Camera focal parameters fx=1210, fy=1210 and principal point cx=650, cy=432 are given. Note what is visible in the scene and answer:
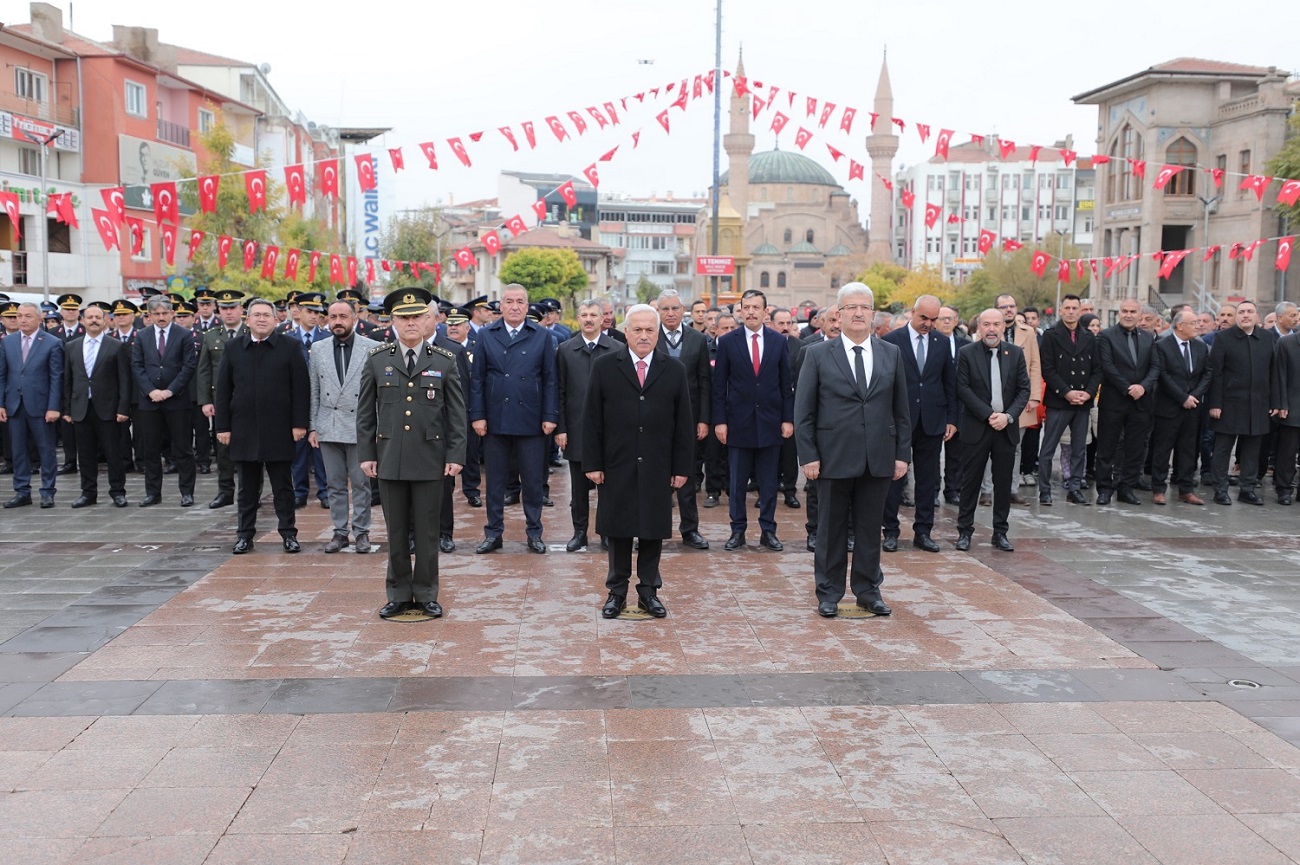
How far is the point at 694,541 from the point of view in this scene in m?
10.0

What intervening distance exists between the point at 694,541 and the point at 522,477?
1517 mm

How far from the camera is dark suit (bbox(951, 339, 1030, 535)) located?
9945mm

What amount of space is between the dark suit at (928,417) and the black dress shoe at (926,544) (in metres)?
0.05

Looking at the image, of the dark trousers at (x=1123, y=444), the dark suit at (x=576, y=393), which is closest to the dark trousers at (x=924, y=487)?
the dark suit at (x=576, y=393)

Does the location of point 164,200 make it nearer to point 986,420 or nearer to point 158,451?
point 158,451

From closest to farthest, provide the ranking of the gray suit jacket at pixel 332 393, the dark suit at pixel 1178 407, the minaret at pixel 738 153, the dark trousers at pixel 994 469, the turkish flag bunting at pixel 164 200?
the gray suit jacket at pixel 332 393 < the dark trousers at pixel 994 469 < the dark suit at pixel 1178 407 < the turkish flag bunting at pixel 164 200 < the minaret at pixel 738 153

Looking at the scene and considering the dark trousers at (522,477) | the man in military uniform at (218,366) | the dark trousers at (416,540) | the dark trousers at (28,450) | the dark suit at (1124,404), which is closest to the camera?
the dark trousers at (416,540)

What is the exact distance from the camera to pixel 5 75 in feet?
119

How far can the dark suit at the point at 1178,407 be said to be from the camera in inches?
509

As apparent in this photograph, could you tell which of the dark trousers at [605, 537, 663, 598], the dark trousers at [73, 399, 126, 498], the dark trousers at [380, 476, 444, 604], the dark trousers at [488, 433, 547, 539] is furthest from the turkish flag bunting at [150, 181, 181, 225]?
the dark trousers at [605, 537, 663, 598]

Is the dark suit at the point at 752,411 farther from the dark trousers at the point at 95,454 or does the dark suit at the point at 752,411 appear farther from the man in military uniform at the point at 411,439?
the dark trousers at the point at 95,454

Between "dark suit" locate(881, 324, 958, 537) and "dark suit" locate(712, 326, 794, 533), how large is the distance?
3.33 ft

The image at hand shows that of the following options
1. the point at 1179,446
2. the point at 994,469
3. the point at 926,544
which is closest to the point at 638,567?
the point at 926,544

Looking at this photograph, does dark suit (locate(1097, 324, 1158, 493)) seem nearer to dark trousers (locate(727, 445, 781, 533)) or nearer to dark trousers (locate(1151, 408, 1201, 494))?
dark trousers (locate(1151, 408, 1201, 494))
